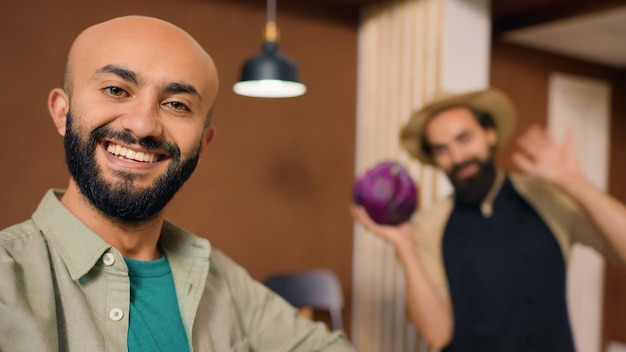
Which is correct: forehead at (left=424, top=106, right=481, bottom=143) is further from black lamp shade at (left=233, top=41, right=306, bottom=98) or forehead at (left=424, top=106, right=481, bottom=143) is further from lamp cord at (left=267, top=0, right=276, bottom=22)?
lamp cord at (left=267, top=0, right=276, bottom=22)

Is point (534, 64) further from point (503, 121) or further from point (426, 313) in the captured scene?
point (426, 313)

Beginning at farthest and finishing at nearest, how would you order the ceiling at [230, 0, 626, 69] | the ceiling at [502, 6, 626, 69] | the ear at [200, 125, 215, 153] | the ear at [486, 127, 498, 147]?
1. the ceiling at [502, 6, 626, 69]
2. the ceiling at [230, 0, 626, 69]
3. the ear at [486, 127, 498, 147]
4. the ear at [200, 125, 215, 153]

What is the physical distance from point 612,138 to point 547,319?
168 inches

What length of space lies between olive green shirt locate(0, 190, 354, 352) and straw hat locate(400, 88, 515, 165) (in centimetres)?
136

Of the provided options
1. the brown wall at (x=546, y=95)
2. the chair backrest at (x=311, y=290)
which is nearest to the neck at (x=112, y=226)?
the chair backrest at (x=311, y=290)

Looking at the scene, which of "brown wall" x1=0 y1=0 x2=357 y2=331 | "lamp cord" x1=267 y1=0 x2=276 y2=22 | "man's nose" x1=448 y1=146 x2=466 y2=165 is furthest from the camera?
"lamp cord" x1=267 y1=0 x2=276 y2=22

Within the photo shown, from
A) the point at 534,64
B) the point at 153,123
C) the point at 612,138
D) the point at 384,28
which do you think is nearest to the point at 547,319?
the point at 153,123

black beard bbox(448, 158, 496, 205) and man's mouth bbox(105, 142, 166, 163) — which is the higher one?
man's mouth bbox(105, 142, 166, 163)

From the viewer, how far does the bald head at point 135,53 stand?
1013mm

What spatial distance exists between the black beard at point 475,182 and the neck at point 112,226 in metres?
1.48

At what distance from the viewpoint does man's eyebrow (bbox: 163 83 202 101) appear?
103 cm

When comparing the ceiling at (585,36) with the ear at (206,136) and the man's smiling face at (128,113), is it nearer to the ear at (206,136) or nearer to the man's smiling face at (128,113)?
the ear at (206,136)

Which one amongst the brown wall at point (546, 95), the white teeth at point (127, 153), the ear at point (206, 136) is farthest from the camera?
the brown wall at point (546, 95)

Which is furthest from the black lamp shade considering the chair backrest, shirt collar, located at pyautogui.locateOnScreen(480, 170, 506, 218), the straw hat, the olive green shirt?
the olive green shirt
